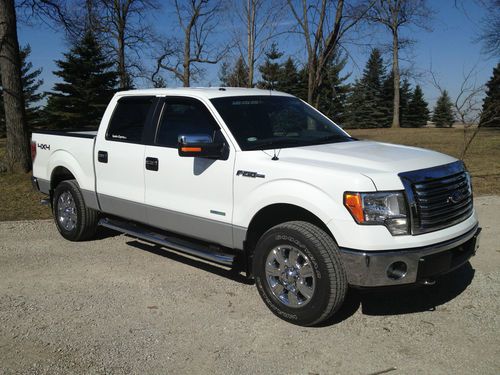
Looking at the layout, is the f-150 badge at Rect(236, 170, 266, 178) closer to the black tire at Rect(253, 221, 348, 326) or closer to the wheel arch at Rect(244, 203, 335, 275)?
the wheel arch at Rect(244, 203, 335, 275)

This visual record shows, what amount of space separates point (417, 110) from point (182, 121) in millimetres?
49399

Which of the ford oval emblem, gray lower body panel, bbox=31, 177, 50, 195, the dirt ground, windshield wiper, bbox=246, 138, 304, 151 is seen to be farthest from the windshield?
gray lower body panel, bbox=31, 177, 50, 195

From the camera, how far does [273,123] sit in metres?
4.98

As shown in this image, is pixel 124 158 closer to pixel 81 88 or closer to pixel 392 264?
pixel 392 264

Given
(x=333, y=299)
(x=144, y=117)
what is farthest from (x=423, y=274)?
(x=144, y=117)

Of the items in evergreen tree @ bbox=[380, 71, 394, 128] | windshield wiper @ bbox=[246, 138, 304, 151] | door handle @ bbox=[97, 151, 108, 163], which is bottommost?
door handle @ bbox=[97, 151, 108, 163]

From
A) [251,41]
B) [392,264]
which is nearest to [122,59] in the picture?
[251,41]

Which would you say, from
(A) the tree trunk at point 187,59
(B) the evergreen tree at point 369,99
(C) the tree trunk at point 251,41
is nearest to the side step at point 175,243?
(C) the tree trunk at point 251,41

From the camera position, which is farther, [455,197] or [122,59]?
[122,59]

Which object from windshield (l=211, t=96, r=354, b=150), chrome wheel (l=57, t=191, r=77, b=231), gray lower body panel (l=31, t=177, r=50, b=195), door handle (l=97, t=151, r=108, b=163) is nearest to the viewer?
windshield (l=211, t=96, r=354, b=150)

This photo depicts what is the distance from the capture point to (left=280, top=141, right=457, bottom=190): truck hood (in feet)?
12.2

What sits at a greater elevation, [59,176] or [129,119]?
[129,119]

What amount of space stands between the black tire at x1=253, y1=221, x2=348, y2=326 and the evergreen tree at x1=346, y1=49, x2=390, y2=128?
41.3 metres

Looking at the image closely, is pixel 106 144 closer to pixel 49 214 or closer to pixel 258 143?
pixel 258 143
